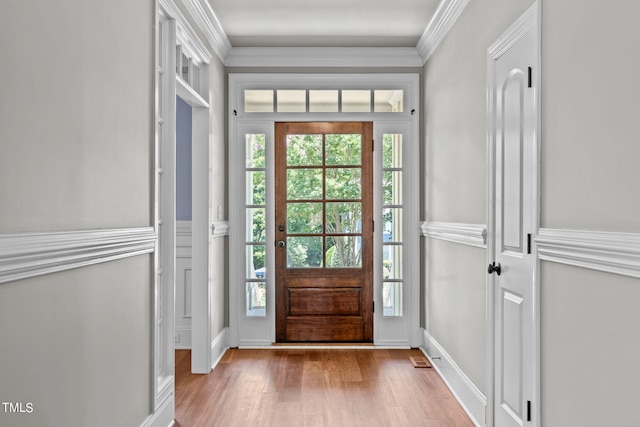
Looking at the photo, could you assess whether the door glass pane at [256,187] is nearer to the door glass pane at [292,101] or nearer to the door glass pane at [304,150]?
the door glass pane at [304,150]

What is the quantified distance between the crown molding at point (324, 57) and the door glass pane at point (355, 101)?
0.25 metres

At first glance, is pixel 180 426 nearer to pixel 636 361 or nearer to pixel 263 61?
pixel 636 361

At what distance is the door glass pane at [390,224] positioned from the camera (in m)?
4.60

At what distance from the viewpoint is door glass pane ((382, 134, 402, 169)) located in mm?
4586

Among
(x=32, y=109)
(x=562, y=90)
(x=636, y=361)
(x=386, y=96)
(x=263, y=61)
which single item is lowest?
(x=636, y=361)

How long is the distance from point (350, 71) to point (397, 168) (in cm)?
101

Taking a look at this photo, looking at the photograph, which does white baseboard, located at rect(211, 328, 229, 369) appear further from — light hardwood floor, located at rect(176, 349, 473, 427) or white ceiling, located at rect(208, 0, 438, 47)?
white ceiling, located at rect(208, 0, 438, 47)

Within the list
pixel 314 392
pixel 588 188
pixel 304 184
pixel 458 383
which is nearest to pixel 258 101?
pixel 304 184

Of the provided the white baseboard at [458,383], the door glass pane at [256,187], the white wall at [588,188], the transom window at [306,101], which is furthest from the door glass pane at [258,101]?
the white baseboard at [458,383]

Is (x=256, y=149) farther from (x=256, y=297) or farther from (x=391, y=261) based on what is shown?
(x=391, y=261)

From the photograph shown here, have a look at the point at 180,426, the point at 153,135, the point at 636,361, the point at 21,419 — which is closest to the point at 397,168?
the point at 153,135

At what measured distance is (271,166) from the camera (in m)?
4.58

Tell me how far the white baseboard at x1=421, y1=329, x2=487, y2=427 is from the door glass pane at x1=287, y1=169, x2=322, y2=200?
168 cm

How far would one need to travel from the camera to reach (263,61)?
4.50 meters
